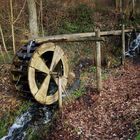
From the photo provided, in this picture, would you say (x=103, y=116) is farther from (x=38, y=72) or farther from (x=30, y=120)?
(x=38, y=72)

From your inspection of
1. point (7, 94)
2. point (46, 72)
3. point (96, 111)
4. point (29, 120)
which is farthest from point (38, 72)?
point (96, 111)

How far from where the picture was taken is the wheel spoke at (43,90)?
1412cm

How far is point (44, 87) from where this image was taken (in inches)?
569

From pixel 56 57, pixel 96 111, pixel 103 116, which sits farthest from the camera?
pixel 56 57

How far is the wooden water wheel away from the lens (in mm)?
13922

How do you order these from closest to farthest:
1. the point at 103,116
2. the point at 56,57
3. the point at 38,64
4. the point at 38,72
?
the point at 103,116 → the point at 38,64 → the point at 38,72 → the point at 56,57

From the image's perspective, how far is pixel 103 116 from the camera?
41.8 ft

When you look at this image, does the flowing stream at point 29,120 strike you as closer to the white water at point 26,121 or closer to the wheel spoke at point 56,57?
the white water at point 26,121

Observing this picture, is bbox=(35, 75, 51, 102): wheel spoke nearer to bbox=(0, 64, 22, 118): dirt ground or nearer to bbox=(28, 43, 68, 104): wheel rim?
bbox=(28, 43, 68, 104): wheel rim

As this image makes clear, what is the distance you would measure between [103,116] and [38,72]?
351 centimetres

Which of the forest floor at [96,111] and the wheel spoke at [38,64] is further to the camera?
the wheel spoke at [38,64]

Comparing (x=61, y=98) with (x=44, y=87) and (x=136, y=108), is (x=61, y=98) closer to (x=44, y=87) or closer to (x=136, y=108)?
(x=44, y=87)

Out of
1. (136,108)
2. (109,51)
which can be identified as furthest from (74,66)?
(136,108)

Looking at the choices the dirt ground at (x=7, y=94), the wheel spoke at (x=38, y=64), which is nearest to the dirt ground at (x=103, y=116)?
the wheel spoke at (x=38, y=64)
